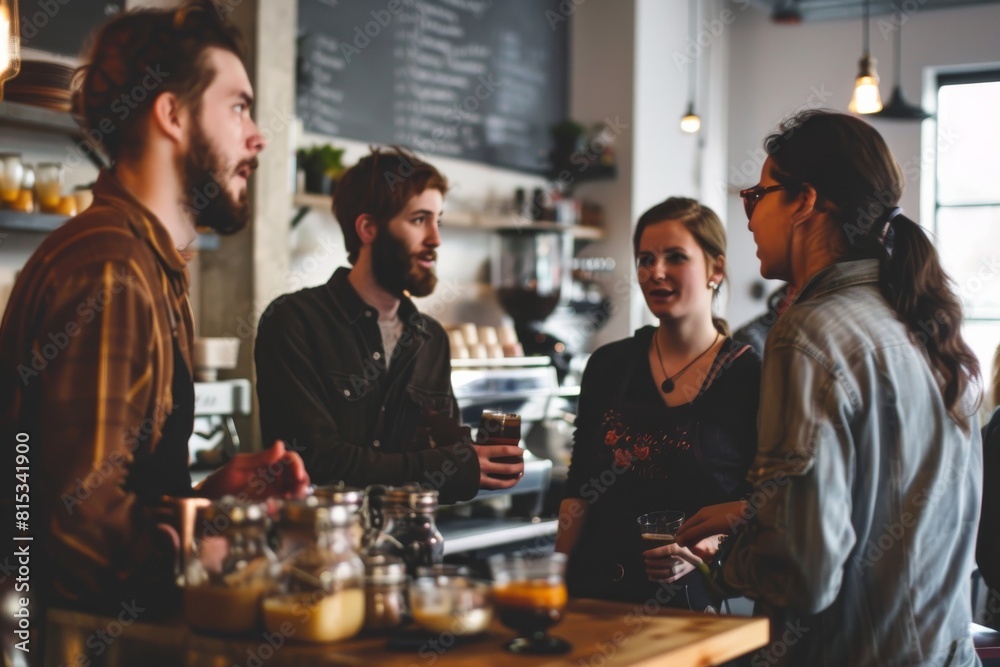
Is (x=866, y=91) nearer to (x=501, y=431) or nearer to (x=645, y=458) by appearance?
(x=645, y=458)

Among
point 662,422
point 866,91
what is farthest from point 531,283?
point 662,422

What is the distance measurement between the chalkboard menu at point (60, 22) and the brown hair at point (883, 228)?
262cm

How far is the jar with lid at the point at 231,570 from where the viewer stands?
1.38 m

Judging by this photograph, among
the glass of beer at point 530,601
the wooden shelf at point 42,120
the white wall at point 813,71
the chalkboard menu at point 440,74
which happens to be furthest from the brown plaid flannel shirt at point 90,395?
the white wall at point 813,71

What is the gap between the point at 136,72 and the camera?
5.76 feet

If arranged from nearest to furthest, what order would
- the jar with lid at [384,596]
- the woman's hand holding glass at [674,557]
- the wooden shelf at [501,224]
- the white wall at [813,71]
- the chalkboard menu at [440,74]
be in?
the jar with lid at [384,596]
the woman's hand holding glass at [674,557]
the chalkboard menu at [440,74]
the wooden shelf at [501,224]
the white wall at [813,71]

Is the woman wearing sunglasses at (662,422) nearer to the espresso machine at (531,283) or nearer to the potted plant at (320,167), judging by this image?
the potted plant at (320,167)

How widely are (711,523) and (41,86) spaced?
2471mm

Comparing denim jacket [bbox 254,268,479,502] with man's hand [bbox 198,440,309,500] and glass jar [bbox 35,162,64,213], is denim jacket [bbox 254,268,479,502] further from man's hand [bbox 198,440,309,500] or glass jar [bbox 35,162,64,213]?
glass jar [bbox 35,162,64,213]

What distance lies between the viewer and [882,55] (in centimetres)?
713

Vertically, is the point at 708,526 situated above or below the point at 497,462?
below

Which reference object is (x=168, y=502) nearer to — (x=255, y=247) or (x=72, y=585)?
(x=72, y=585)

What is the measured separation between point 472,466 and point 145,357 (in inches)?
37.2

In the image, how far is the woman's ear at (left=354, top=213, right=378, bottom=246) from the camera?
2.71 metres
